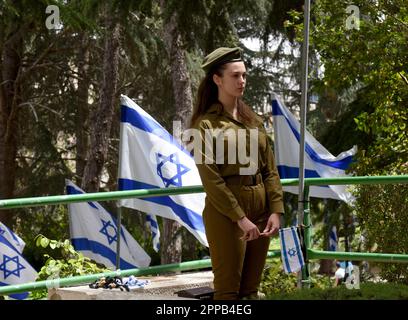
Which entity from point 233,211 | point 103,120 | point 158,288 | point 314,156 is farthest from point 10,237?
point 103,120

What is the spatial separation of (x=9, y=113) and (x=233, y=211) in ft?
58.9

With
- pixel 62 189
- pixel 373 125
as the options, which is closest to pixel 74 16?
pixel 373 125

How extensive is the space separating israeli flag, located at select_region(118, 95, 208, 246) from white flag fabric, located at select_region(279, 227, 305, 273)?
2.62 meters

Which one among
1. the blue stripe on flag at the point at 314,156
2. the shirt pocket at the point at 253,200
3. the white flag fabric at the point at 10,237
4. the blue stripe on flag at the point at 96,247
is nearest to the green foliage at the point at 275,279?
the shirt pocket at the point at 253,200

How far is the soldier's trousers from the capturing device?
183 inches

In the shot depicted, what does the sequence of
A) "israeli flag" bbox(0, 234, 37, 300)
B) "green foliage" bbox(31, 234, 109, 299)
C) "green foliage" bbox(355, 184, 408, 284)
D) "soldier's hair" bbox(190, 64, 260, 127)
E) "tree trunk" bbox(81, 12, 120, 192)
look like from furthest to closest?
"tree trunk" bbox(81, 12, 120, 192), "israeli flag" bbox(0, 234, 37, 300), "green foliage" bbox(355, 184, 408, 284), "green foliage" bbox(31, 234, 109, 299), "soldier's hair" bbox(190, 64, 260, 127)

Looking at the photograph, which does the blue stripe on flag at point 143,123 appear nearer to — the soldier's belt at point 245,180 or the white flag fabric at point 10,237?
the white flag fabric at point 10,237

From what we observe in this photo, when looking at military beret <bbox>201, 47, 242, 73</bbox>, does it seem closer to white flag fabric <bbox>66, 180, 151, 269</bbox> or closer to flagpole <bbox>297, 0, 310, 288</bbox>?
flagpole <bbox>297, 0, 310, 288</bbox>

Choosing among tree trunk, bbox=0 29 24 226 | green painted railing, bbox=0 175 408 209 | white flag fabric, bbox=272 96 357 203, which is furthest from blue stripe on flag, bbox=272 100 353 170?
tree trunk, bbox=0 29 24 226

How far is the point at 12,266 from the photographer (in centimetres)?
998

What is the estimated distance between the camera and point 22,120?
22.9m

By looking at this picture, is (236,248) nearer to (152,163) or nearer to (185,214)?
(185,214)

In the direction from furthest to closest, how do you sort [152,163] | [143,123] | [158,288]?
1. [143,123]
2. [152,163]
3. [158,288]
